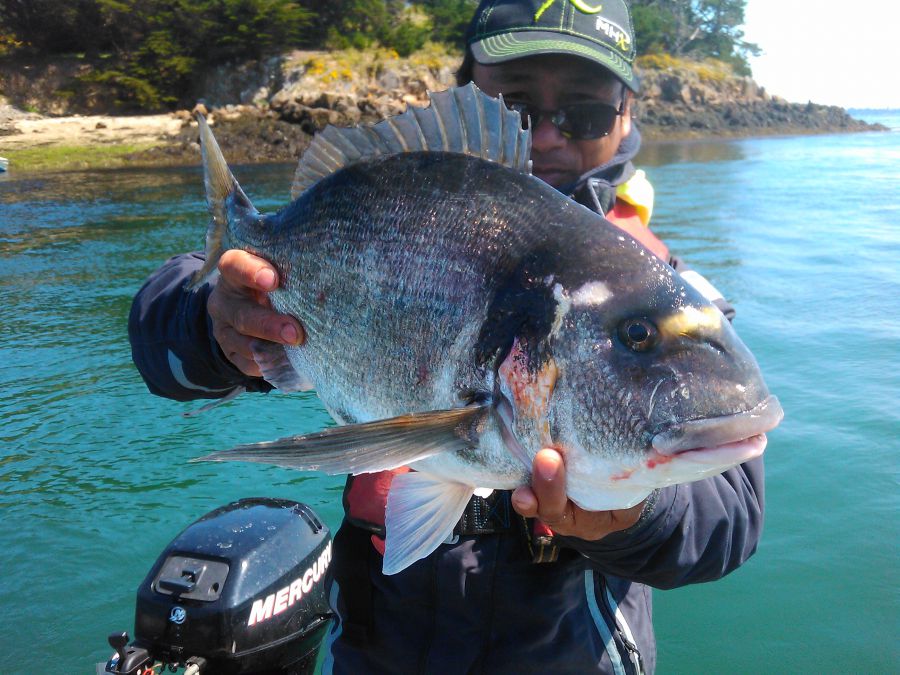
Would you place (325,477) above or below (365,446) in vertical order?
below

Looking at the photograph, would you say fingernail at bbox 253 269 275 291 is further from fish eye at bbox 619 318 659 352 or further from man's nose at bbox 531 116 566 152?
man's nose at bbox 531 116 566 152

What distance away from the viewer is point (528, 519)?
203 centimetres

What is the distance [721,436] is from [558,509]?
1.19 ft


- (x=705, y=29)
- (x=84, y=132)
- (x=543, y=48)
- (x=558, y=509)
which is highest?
(x=705, y=29)

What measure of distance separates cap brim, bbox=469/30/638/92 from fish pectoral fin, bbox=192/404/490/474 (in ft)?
4.70

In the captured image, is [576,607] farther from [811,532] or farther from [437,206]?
[811,532]

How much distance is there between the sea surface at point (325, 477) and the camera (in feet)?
11.2

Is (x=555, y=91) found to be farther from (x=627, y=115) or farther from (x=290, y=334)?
→ (x=290, y=334)

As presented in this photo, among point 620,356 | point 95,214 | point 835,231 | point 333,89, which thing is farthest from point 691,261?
point 333,89

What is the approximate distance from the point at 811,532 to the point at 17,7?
44350 mm

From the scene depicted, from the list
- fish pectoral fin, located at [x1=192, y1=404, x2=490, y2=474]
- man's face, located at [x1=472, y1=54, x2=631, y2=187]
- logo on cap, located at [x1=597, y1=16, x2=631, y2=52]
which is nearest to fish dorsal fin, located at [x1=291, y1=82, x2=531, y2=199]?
fish pectoral fin, located at [x1=192, y1=404, x2=490, y2=474]

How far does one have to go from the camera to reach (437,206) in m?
1.58

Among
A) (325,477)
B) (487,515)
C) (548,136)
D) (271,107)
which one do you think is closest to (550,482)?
(487,515)

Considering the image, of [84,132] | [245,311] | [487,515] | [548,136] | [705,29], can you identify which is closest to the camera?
[245,311]
